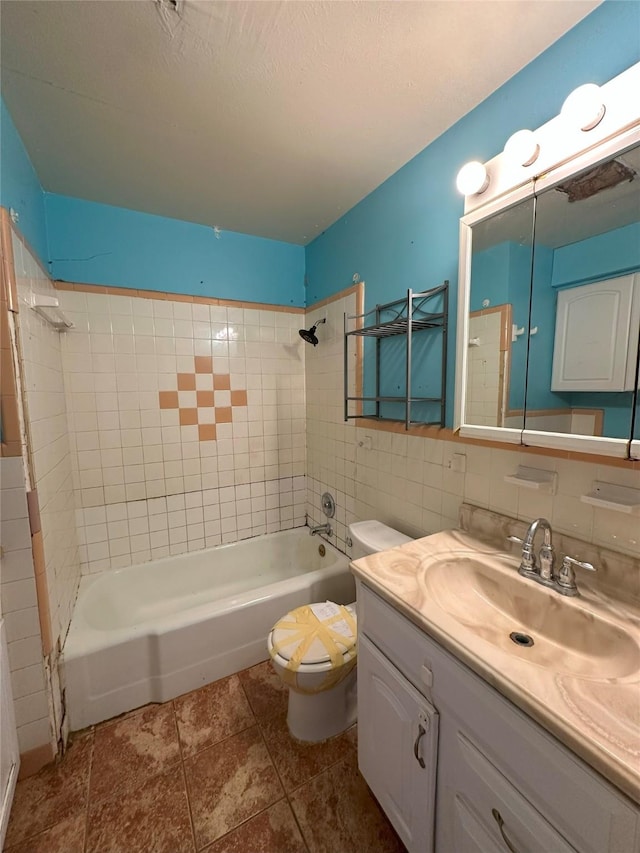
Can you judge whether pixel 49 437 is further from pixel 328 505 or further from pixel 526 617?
pixel 526 617

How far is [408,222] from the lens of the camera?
148cm

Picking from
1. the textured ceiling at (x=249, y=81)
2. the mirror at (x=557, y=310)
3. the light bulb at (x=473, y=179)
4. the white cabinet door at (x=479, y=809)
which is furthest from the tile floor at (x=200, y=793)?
the textured ceiling at (x=249, y=81)

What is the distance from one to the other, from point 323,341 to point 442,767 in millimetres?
1992

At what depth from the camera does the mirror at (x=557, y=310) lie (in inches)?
33.4

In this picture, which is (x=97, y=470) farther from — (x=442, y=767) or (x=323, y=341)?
(x=442, y=767)

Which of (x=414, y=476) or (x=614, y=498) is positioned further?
(x=414, y=476)

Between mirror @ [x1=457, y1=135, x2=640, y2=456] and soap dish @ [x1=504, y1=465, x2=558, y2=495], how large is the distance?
0.11 metres

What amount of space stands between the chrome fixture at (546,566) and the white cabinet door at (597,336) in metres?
0.42

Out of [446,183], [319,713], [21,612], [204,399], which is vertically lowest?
[319,713]

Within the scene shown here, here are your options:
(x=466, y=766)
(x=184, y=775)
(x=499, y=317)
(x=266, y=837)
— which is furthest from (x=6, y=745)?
(x=499, y=317)

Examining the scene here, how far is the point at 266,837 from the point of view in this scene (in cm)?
105

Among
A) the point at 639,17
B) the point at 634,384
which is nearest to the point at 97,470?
the point at 634,384

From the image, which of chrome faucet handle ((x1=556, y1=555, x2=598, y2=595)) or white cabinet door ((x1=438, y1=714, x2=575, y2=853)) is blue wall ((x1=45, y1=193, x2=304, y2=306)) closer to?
chrome faucet handle ((x1=556, y1=555, x2=598, y2=595))

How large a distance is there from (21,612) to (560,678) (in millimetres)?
1638
